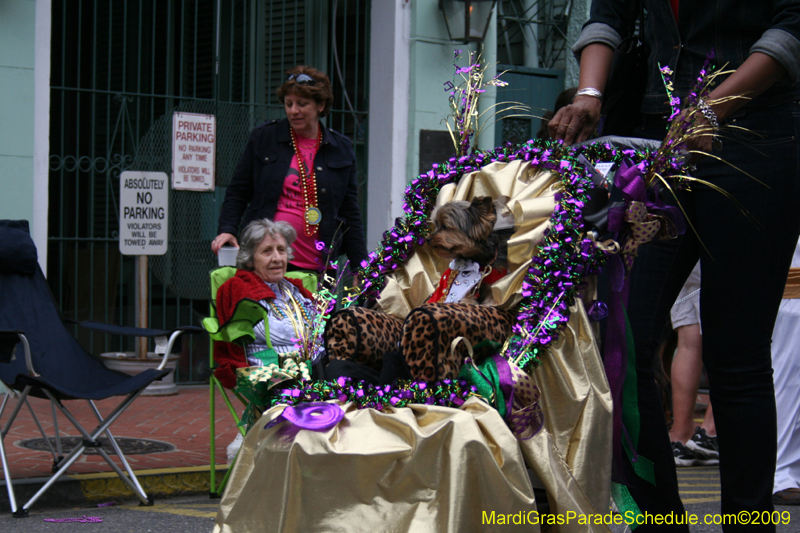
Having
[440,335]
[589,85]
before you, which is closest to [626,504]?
[440,335]

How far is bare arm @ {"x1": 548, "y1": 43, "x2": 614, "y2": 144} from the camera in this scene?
122 inches

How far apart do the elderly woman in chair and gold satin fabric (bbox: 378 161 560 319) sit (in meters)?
0.91

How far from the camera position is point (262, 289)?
179 inches

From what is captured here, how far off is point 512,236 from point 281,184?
2190 mm

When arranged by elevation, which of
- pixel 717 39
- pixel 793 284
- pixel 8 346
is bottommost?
pixel 8 346

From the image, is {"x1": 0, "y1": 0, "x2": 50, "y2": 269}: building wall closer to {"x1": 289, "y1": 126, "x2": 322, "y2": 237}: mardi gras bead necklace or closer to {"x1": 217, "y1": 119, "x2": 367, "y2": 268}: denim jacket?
{"x1": 217, "y1": 119, "x2": 367, "y2": 268}: denim jacket

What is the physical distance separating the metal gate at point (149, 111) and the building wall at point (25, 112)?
314 mm

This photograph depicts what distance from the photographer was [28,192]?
6.71 meters

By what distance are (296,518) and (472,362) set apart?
0.71 m

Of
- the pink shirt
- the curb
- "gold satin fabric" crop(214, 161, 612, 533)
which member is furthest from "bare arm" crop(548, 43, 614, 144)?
the curb

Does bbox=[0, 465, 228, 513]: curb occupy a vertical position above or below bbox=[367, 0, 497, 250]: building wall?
below

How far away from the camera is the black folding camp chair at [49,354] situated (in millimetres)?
4336

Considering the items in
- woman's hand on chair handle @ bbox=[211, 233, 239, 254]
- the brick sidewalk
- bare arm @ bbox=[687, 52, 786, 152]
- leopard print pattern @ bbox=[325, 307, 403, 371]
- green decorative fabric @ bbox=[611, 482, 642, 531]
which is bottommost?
the brick sidewalk

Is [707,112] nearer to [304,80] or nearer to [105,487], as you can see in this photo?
[304,80]
